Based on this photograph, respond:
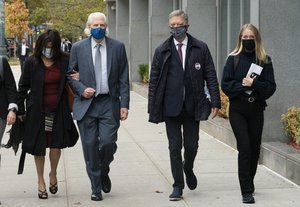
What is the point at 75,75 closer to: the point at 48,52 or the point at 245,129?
the point at 48,52

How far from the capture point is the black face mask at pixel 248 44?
664cm

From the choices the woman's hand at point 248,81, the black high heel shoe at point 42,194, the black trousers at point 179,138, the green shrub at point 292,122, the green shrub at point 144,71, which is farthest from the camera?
the green shrub at point 144,71

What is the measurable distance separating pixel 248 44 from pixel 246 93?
1.70 ft

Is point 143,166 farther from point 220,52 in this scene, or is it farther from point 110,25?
point 110,25

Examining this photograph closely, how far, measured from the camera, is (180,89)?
6.77m

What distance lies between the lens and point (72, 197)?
7.15 meters

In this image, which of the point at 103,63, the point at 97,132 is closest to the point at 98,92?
the point at 103,63

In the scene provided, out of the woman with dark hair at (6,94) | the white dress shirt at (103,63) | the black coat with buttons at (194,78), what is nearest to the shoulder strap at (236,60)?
the black coat with buttons at (194,78)

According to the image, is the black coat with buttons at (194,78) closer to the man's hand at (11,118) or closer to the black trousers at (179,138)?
the black trousers at (179,138)

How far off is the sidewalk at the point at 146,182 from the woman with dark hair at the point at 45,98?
0.70 metres

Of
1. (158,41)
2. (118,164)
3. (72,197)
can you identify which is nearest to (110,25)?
(158,41)

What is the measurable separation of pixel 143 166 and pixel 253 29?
121 inches

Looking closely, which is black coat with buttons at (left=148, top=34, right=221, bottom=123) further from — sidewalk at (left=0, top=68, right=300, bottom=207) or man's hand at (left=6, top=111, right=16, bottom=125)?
man's hand at (left=6, top=111, right=16, bottom=125)

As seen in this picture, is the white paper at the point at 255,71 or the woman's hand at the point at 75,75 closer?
the white paper at the point at 255,71
